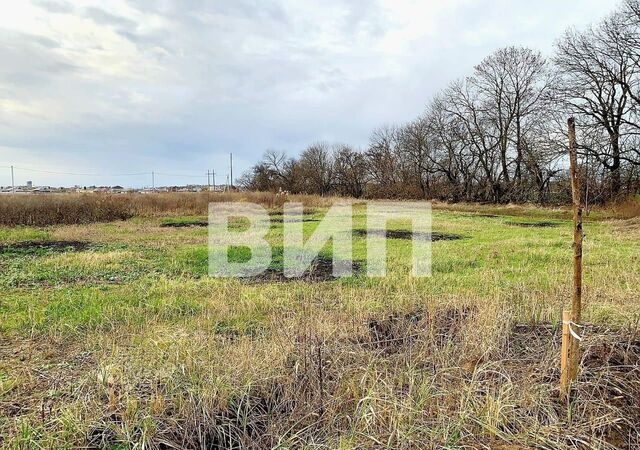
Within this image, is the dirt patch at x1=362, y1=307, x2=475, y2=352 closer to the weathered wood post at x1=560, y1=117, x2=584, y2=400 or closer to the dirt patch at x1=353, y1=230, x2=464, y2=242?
the weathered wood post at x1=560, y1=117, x2=584, y2=400

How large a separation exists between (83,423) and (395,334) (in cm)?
254

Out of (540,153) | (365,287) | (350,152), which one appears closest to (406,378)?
(365,287)

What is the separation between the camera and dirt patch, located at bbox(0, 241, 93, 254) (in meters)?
9.72

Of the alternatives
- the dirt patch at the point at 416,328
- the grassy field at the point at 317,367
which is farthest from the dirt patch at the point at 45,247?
the dirt patch at the point at 416,328

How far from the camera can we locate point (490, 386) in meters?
2.61

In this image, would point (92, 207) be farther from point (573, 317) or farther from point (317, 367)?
point (573, 317)

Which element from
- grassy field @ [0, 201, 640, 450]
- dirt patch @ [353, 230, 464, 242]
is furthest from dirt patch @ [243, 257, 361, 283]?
dirt patch @ [353, 230, 464, 242]

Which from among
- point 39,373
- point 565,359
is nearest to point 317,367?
point 565,359

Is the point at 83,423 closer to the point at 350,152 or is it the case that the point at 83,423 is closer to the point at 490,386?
the point at 490,386

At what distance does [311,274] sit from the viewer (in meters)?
7.09

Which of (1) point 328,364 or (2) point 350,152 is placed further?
(2) point 350,152

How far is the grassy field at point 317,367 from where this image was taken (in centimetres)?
221

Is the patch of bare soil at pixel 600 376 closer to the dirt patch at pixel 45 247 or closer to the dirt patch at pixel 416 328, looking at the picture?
the dirt patch at pixel 416 328

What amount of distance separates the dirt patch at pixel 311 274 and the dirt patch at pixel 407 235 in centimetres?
437
